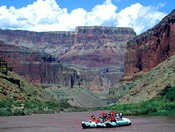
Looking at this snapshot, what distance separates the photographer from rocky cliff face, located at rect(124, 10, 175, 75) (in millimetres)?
143125

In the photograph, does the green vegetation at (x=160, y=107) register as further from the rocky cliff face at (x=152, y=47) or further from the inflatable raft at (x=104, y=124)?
the rocky cliff face at (x=152, y=47)

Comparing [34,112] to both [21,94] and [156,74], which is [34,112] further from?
[156,74]

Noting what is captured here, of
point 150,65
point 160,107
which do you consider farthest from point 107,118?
point 150,65

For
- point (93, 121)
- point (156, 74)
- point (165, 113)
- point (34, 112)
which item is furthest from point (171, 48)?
point (93, 121)

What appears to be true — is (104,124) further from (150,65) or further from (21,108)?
(150,65)

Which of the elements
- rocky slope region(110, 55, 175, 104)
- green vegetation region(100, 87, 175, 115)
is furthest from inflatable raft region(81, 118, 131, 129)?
rocky slope region(110, 55, 175, 104)

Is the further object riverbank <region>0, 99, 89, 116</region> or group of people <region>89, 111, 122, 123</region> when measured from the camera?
riverbank <region>0, 99, 89, 116</region>

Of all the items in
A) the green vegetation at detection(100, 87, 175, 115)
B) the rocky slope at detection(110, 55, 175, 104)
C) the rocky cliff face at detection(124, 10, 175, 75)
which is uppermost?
the rocky cliff face at detection(124, 10, 175, 75)

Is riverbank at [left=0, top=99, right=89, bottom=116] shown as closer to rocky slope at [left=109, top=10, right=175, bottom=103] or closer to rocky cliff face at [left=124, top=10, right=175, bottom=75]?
rocky slope at [left=109, top=10, right=175, bottom=103]

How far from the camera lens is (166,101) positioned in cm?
9281

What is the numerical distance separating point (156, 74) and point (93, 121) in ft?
188

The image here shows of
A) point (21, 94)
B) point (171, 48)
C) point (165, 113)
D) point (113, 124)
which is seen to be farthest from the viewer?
point (171, 48)

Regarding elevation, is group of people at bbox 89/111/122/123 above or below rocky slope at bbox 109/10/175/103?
below

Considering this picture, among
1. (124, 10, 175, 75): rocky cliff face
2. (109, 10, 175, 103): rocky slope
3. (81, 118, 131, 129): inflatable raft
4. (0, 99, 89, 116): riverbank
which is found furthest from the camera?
(124, 10, 175, 75): rocky cliff face
